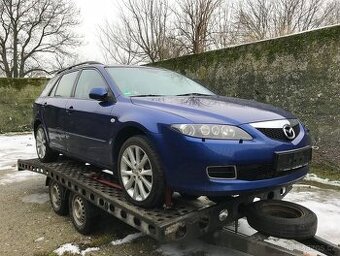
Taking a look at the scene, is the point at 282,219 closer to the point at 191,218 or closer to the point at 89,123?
the point at 191,218

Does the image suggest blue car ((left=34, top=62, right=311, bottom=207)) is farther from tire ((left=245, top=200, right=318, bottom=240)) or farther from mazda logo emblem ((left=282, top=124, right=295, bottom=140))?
tire ((left=245, top=200, right=318, bottom=240))

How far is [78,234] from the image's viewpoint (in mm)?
4422

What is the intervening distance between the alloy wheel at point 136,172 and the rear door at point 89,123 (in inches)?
15.2

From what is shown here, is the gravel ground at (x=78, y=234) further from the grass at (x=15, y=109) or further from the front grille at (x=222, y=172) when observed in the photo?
the grass at (x=15, y=109)

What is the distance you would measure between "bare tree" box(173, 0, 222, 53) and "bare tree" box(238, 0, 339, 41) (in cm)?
444

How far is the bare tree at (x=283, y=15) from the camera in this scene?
2109cm

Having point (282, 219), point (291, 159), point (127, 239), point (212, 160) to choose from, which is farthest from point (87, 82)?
point (282, 219)

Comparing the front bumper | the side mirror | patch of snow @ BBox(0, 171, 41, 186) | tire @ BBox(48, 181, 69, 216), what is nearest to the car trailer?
the front bumper

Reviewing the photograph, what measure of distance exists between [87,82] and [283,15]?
72.8 ft

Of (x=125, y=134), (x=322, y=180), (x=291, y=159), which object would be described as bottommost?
(x=322, y=180)

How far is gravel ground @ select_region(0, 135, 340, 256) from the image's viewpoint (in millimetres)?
3916

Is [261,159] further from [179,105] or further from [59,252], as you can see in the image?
[59,252]

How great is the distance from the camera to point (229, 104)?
373 cm

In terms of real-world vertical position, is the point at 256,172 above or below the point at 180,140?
below
